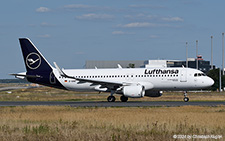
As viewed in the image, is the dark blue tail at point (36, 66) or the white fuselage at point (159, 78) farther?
the dark blue tail at point (36, 66)

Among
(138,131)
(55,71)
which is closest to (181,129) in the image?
(138,131)

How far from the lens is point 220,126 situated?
2105 centimetres

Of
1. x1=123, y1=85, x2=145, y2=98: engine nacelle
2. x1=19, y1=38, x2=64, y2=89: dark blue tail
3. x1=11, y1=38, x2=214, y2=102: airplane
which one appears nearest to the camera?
x1=123, y1=85, x2=145, y2=98: engine nacelle

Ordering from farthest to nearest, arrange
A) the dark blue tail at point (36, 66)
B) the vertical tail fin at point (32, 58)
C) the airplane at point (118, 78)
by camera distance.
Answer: the vertical tail fin at point (32, 58) < the dark blue tail at point (36, 66) < the airplane at point (118, 78)

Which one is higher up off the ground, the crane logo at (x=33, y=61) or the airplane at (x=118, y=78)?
the crane logo at (x=33, y=61)

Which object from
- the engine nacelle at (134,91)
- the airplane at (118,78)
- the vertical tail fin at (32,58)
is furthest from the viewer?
the vertical tail fin at (32,58)

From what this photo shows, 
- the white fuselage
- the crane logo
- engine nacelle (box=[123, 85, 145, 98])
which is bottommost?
engine nacelle (box=[123, 85, 145, 98])

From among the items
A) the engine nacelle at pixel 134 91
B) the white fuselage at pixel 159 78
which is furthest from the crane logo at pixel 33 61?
the engine nacelle at pixel 134 91

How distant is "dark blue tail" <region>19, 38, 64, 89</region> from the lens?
51594 millimetres

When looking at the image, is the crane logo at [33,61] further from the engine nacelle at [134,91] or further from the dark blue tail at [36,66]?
the engine nacelle at [134,91]

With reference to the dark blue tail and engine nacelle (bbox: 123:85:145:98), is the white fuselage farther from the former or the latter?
the dark blue tail

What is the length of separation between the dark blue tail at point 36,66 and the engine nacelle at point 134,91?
9617 millimetres

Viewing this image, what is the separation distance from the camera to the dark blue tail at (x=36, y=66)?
5159 centimetres

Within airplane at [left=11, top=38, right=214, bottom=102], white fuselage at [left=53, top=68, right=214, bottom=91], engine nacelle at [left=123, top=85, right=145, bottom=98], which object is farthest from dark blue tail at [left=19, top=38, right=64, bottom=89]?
engine nacelle at [left=123, top=85, right=145, bottom=98]
